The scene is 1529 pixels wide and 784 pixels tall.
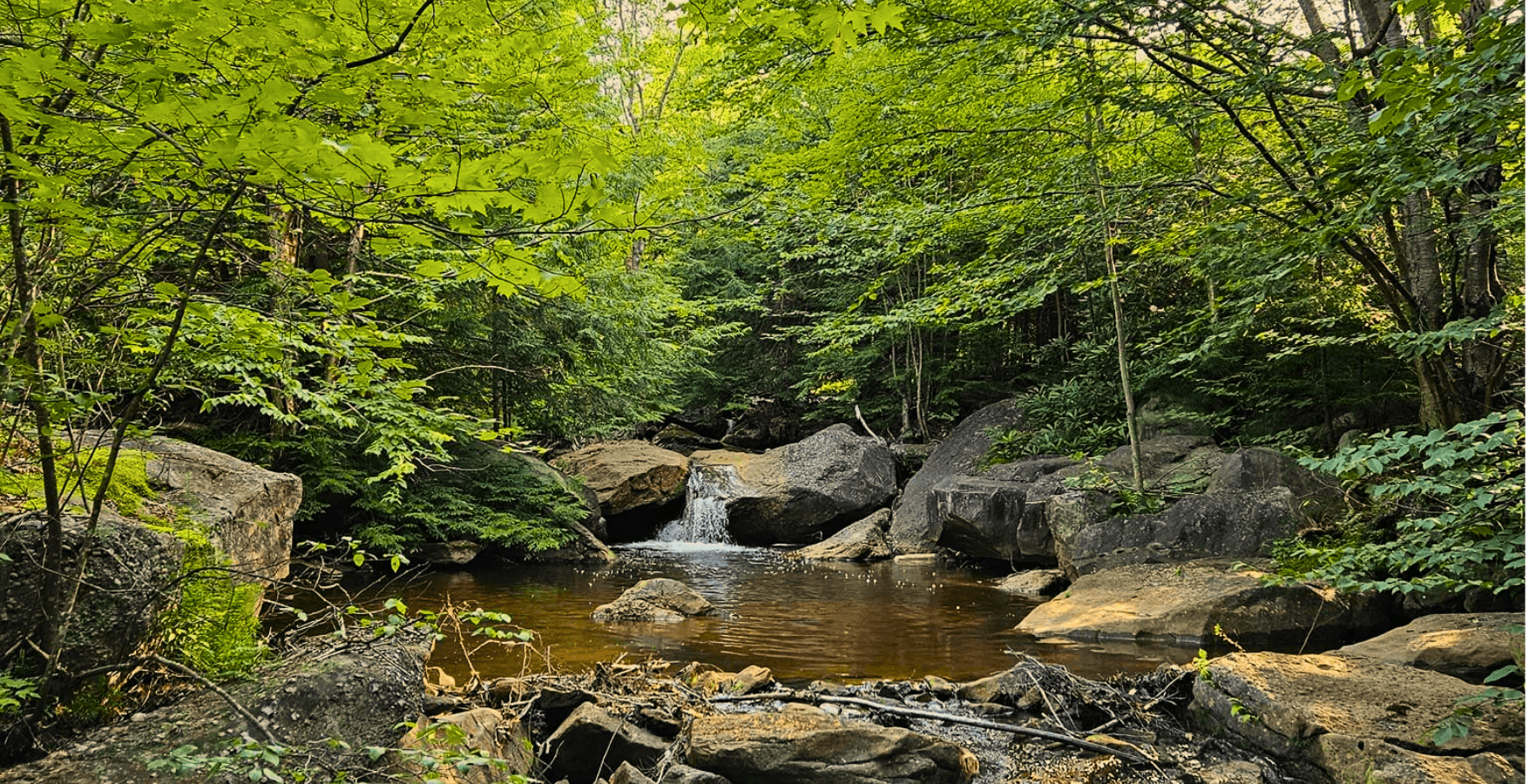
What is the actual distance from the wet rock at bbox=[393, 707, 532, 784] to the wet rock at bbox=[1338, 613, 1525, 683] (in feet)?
16.8

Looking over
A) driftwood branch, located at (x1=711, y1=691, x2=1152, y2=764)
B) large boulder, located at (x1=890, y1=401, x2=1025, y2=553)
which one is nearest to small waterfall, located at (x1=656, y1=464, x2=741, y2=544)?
large boulder, located at (x1=890, y1=401, x2=1025, y2=553)

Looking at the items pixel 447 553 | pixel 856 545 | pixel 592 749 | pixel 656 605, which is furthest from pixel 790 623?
pixel 447 553

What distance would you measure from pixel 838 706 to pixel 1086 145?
19.9ft

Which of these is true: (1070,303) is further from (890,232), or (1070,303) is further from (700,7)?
(700,7)

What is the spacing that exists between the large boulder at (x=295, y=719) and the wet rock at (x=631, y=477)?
1088 centimetres

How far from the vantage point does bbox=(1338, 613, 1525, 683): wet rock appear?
5.11 metres

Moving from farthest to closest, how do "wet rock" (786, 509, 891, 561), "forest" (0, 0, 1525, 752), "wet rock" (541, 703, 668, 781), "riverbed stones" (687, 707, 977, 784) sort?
"wet rock" (786, 509, 891, 561)
"wet rock" (541, 703, 668, 781)
"riverbed stones" (687, 707, 977, 784)
"forest" (0, 0, 1525, 752)

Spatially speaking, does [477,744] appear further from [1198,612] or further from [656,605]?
[1198,612]

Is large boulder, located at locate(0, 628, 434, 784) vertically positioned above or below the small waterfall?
above

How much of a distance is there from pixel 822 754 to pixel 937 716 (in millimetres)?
1093

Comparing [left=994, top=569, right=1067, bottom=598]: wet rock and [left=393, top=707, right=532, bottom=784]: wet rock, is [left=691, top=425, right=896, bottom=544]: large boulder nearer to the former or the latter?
[left=994, top=569, right=1067, bottom=598]: wet rock

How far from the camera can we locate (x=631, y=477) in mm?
14734

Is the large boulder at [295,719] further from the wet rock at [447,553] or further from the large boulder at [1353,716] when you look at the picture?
the wet rock at [447,553]

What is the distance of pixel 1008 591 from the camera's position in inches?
388
